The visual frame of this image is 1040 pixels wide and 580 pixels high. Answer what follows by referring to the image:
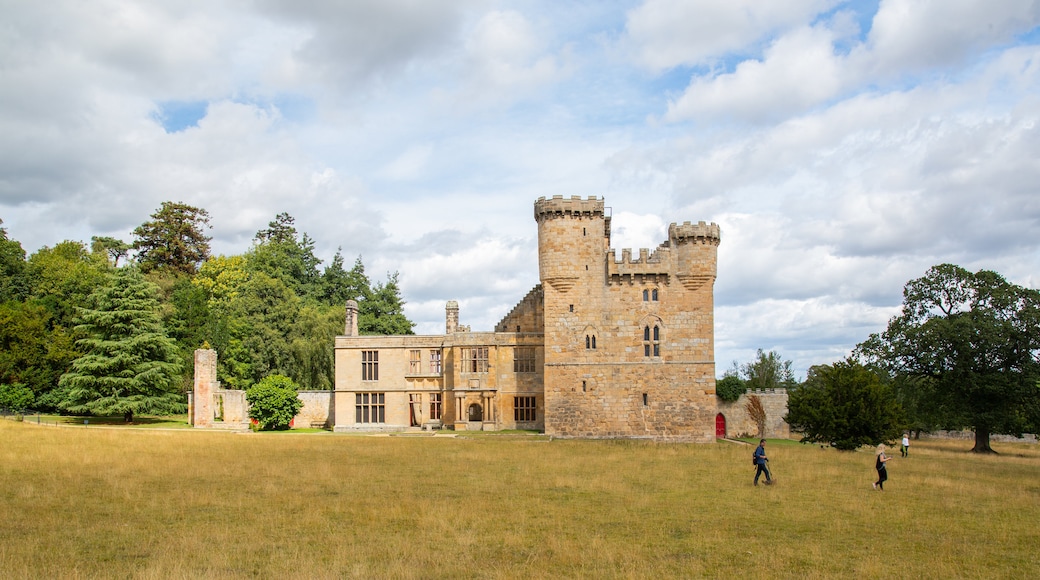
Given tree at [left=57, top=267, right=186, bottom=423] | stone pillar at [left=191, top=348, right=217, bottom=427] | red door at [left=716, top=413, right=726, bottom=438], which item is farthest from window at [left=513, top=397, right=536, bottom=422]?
tree at [left=57, top=267, right=186, bottom=423]

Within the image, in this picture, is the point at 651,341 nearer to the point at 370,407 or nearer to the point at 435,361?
the point at 435,361

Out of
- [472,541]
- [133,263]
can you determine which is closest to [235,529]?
[472,541]

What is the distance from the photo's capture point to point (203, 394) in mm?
49844

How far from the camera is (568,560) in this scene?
538 inches

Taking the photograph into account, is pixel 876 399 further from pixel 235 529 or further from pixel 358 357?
pixel 235 529

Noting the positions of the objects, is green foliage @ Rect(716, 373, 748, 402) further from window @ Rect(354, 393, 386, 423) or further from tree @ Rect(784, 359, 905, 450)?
window @ Rect(354, 393, 386, 423)

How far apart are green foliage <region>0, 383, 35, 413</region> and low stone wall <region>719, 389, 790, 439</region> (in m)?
43.2

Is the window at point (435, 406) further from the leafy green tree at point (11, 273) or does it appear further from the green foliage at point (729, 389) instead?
the leafy green tree at point (11, 273)

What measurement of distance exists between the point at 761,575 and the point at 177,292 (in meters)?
57.6

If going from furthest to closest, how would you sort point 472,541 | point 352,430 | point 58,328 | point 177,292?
point 177,292, point 58,328, point 352,430, point 472,541

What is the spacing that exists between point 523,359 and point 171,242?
4459 cm

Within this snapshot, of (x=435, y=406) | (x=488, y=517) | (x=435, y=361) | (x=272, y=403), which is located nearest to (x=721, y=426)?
(x=435, y=406)

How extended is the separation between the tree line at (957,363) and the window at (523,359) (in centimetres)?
1521

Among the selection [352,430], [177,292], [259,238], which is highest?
[259,238]
